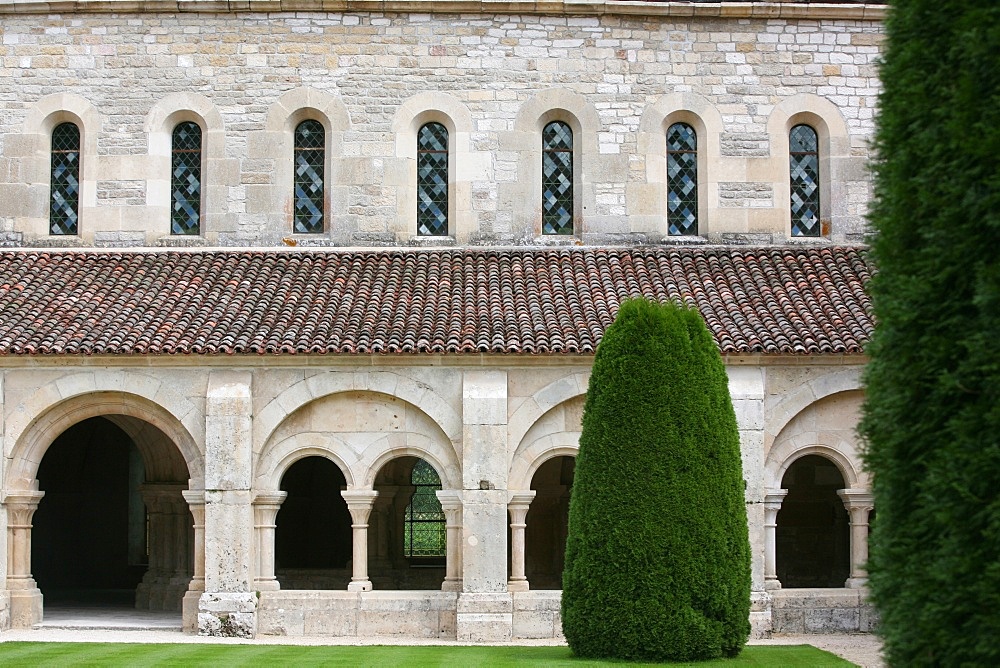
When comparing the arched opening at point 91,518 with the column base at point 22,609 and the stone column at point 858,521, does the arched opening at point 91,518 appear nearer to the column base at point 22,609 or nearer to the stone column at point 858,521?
the column base at point 22,609

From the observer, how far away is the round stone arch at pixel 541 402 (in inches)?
680

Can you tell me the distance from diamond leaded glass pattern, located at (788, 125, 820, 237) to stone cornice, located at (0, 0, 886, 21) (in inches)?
78.8

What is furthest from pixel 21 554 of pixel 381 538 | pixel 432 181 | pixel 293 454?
pixel 432 181

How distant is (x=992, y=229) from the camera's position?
6.05 metres

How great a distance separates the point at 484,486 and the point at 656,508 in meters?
4.77

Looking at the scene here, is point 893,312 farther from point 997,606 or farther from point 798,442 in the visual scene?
point 798,442

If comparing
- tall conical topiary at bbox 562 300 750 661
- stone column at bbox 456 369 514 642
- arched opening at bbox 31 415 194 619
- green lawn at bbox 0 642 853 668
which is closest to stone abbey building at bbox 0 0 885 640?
stone column at bbox 456 369 514 642

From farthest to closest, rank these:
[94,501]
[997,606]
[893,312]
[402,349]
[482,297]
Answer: [94,501], [482,297], [402,349], [893,312], [997,606]

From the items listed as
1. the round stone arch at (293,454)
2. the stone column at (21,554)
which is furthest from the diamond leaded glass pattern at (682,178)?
the stone column at (21,554)

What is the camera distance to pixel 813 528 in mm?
21719

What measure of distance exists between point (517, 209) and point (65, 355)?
710 cm

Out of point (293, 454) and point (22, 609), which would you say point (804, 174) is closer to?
point (293, 454)

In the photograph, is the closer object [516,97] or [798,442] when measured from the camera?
[798,442]

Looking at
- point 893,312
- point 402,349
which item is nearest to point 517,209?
point 402,349
